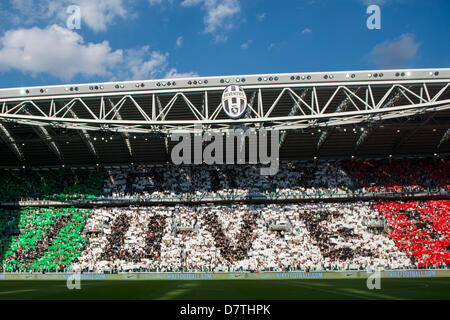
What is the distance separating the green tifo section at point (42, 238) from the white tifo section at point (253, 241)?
1651mm

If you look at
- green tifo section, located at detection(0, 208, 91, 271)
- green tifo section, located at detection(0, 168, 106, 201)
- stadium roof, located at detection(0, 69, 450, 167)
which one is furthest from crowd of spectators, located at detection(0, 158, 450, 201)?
green tifo section, located at detection(0, 208, 91, 271)

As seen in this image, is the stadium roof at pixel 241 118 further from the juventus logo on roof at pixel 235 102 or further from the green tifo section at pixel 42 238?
the green tifo section at pixel 42 238

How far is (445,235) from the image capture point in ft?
132

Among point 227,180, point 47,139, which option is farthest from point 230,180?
point 47,139

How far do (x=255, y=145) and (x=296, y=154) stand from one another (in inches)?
290

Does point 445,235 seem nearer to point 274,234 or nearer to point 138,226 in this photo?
point 274,234

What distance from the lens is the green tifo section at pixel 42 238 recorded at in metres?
38.8

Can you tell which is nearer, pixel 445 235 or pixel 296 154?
pixel 445 235

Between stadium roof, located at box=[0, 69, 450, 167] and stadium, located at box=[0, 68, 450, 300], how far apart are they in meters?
0.20

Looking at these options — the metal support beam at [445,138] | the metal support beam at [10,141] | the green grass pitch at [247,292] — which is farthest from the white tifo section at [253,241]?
the green grass pitch at [247,292]

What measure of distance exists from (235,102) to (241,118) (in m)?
4.64

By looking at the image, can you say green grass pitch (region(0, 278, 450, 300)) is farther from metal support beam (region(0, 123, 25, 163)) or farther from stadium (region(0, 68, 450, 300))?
metal support beam (region(0, 123, 25, 163))

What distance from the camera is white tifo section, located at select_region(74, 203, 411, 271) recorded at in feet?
122
